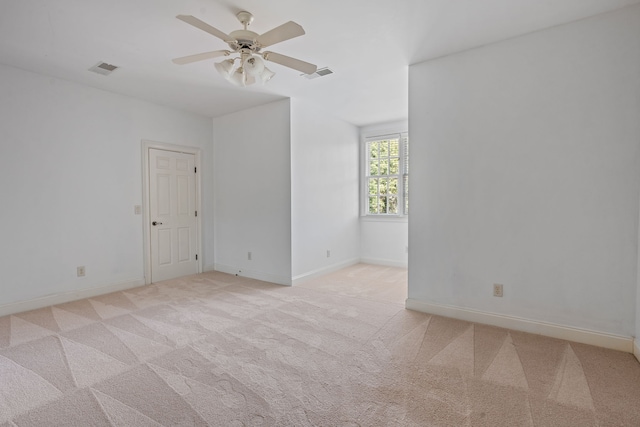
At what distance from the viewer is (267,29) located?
2.77 m

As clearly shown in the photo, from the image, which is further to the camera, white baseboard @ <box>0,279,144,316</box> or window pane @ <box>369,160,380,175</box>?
window pane @ <box>369,160,380,175</box>

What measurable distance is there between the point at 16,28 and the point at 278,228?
3.35 m

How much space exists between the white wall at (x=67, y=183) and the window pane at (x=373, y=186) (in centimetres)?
379

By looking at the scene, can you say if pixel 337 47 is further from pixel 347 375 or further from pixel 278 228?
pixel 347 375

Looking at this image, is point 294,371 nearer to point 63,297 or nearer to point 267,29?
point 267,29

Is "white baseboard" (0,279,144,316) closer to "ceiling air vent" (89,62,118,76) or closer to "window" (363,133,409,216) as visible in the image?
"ceiling air vent" (89,62,118,76)

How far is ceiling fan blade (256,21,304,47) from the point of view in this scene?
2.12 meters

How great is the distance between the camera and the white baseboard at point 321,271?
4664 millimetres

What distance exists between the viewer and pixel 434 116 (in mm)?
3355

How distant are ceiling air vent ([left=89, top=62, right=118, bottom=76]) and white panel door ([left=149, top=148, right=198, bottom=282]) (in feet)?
4.38

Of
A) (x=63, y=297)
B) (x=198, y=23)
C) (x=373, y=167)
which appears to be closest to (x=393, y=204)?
(x=373, y=167)

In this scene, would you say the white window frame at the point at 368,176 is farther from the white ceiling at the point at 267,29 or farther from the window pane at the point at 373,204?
the white ceiling at the point at 267,29

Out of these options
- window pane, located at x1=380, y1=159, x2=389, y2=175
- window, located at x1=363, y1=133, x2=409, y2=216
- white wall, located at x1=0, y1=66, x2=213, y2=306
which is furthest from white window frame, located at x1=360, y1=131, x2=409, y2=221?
white wall, located at x1=0, y1=66, x2=213, y2=306

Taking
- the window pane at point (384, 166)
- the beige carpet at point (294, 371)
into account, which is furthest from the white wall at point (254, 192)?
the window pane at point (384, 166)
